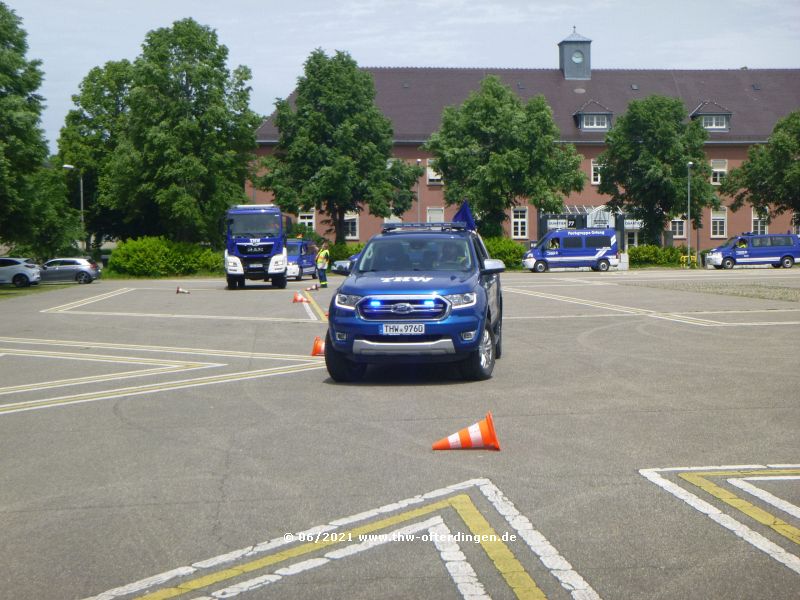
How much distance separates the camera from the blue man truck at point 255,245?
41.3m

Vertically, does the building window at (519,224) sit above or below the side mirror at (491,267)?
above

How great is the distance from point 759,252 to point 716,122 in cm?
2616

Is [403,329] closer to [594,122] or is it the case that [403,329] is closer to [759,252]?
[759,252]

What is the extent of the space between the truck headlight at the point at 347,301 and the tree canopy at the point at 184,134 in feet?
167

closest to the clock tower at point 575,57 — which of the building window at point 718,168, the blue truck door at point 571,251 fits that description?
the building window at point 718,168

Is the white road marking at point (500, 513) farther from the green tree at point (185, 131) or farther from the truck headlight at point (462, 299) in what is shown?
the green tree at point (185, 131)

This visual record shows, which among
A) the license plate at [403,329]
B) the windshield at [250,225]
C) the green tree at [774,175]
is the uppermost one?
the green tree at [774,175]

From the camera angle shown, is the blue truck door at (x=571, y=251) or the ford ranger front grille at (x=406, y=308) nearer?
the ford ranger front grille at (x=406, y=308)

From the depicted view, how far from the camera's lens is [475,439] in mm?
8055

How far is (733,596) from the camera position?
181 inches

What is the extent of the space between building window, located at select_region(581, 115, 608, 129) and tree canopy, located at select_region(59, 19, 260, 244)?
31401 millimetres

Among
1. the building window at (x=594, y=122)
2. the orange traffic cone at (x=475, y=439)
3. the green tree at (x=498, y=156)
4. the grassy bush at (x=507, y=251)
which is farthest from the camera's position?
the building window at (x=594, y=122)

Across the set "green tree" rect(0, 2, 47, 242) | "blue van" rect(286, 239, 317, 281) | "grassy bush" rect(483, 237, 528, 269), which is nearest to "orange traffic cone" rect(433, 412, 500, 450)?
"green tree" rect(0, 2, 47, 242)

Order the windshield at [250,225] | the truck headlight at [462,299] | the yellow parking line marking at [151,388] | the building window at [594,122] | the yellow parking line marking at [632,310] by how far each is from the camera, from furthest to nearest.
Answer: the building window at [594,122] → the windshield at [250,225] → the yellow parking line marking at [632,310] → the truck headlight at [462,299] → the yellow parking line marking at [151,388]
